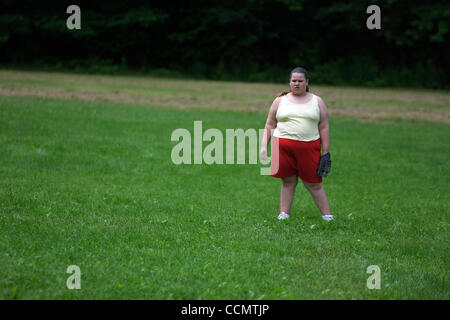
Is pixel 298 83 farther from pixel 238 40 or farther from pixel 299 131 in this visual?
pixel 238 40

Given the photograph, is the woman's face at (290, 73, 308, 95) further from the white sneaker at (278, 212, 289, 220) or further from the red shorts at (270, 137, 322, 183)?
the white sneaker at (278, 212, 289, 220)

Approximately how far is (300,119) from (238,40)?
1526 inches

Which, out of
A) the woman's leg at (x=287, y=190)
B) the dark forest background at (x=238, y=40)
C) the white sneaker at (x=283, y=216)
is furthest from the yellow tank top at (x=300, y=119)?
the dark forest background at (x=238, y=40)

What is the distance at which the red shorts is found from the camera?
23.5 ft

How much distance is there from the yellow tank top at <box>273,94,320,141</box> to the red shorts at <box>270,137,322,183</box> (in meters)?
0.08

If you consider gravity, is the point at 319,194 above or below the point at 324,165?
below

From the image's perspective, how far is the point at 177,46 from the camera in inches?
1806

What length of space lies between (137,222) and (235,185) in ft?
11.6

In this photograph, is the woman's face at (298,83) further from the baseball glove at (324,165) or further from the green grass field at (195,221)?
the green grass field at (195,221)

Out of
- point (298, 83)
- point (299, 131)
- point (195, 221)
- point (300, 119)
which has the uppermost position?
point (298, 83)

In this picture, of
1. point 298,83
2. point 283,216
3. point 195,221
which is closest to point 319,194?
point 283,216

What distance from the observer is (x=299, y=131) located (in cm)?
712
